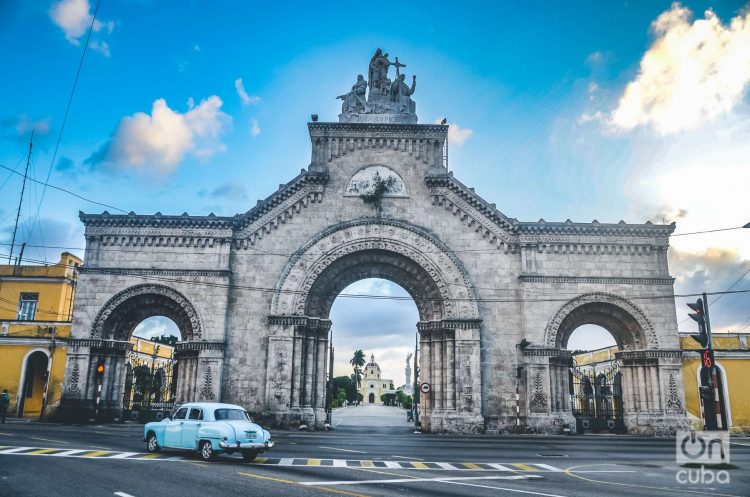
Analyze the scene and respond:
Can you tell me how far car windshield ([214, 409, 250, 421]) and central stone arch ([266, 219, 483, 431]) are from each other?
502 inches

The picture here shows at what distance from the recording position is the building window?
1539 inches

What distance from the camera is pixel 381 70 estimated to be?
1401 inches

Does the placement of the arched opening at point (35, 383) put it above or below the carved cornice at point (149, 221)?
below

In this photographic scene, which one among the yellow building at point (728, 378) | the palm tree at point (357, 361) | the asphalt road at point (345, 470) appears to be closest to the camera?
the asphalt road at point (345, 470)

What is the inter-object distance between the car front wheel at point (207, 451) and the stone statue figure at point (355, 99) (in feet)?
77.3

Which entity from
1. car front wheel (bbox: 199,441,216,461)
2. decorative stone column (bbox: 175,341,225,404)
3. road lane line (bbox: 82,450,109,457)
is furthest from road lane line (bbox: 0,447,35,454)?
decorative stone column (bbox: 175,341,225,404)

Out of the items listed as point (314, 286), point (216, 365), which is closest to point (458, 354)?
point (314, 286)

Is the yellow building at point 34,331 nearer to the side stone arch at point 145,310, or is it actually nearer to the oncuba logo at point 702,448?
the side stone arch at point 145,310

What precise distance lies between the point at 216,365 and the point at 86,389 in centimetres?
706

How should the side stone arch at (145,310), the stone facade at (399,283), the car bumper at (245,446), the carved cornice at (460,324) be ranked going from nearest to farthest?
the car bumper at (245,446)
the stone facade at (399,283)
the carved cornice at (460,324)
the side stone arch at (145,310)

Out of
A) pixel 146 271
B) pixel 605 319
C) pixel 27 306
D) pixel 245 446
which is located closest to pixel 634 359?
pixel 605 319

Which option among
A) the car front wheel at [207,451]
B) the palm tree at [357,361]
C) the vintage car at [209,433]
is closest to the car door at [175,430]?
the vintage car at [209,433]

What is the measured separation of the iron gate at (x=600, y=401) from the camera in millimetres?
31688

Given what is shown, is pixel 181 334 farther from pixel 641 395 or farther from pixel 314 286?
pixel 641 395
